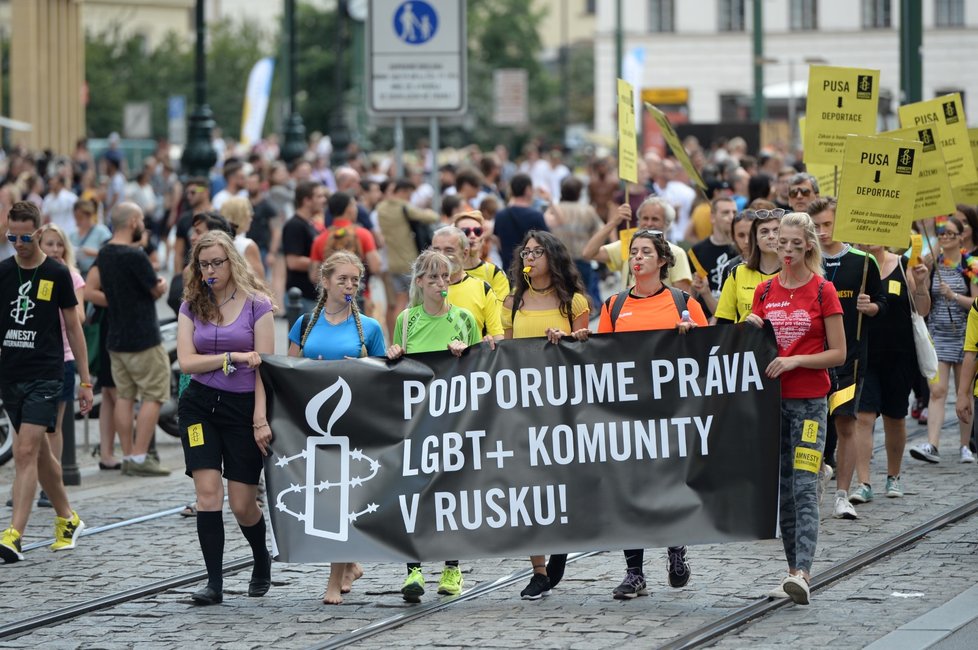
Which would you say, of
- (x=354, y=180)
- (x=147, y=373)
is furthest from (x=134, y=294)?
(x=354, y=180)

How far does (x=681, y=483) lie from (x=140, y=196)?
21.3m

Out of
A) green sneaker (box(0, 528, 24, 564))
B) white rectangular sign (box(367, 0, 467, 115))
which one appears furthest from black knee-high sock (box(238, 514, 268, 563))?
white rectangular sign (box(367, 0, 467, 115))

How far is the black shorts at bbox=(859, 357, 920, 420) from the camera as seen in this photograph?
443 inches

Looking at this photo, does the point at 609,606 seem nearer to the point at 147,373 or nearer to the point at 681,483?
the point at 681,483

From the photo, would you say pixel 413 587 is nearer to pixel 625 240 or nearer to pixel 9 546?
pixel 9 546

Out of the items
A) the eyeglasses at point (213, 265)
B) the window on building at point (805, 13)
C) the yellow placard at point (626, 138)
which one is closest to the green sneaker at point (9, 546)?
the eyeglasses at point (213, 265)

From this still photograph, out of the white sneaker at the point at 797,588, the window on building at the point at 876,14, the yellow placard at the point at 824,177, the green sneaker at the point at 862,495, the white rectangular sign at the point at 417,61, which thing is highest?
the window on building at the point at 876,14

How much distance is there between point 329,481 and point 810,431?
2.29 meters

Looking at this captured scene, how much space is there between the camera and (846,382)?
10141 millimetres

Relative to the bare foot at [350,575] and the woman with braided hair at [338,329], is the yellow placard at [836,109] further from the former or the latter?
the bare foot at [350,575]

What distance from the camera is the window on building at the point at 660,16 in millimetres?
75562

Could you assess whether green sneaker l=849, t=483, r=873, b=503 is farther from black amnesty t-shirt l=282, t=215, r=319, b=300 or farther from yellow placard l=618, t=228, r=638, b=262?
black amnesty t-shirt l=282, t=215, r=319, b=300

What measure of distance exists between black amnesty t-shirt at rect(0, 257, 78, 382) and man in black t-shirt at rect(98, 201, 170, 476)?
83.1 inches

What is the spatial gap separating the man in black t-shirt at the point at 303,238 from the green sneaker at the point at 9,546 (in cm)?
577
